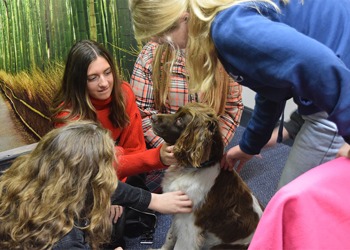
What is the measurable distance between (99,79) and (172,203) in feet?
2.68

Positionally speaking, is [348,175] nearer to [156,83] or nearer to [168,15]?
[168,15]

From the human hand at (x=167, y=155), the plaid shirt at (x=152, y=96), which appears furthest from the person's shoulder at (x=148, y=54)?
the human hand at (x=167, y=155)

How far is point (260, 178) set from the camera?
3043 millimetres

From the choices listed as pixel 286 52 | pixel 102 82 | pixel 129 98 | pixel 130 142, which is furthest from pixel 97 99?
pixel 286 52

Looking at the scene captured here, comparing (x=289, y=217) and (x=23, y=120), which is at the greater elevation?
(x=289, y=217)

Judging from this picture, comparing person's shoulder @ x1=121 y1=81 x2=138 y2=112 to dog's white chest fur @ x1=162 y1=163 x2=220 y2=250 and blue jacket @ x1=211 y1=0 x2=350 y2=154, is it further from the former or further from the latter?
blue jacket @ x1=211 y1=0 x2=350 y2=154

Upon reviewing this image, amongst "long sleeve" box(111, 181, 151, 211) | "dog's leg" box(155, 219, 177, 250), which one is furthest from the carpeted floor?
"long sleeve" box(111, 181, 151, 211)

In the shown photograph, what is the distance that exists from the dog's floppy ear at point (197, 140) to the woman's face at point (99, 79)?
2.11 ft

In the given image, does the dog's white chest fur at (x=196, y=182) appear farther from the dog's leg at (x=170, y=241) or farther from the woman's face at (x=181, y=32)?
the woman's face at (x=181, y=32)

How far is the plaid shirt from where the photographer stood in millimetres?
2611

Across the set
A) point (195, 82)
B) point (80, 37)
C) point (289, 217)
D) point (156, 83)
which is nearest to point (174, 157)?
point (195, 82)

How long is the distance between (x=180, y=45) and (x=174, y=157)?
0.72 metres

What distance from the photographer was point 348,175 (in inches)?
35.7

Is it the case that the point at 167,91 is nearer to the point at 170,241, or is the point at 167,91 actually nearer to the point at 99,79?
the point at 99,79
